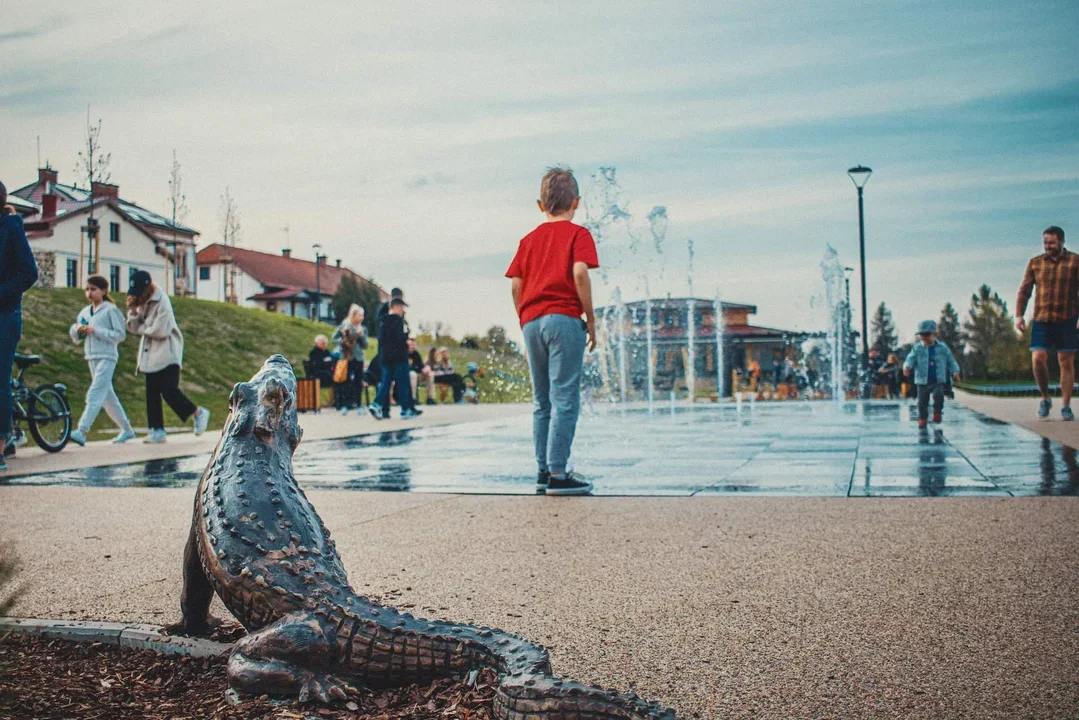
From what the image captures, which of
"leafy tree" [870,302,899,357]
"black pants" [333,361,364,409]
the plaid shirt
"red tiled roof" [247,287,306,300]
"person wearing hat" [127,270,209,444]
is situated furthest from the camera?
"leafy tree" [870,302,899,357]

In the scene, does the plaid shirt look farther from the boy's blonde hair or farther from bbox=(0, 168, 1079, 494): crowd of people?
the boy's blonde hair

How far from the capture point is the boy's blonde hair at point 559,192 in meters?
6.91

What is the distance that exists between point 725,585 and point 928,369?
9.90 m

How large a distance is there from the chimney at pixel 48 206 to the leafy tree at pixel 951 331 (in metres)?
80.4

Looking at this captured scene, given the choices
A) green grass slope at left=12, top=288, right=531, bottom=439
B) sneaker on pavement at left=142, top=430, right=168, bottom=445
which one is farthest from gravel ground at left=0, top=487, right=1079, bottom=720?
green grass slope at left=12, top=288, right=531, bottom=439

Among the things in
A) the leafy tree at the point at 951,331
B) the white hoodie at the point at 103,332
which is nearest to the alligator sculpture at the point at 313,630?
the white hoodie at the point at 103,332

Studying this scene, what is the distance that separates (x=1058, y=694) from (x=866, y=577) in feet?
4.43

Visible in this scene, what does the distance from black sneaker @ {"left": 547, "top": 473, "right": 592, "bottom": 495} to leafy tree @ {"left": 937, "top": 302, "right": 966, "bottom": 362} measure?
9660 centimetres

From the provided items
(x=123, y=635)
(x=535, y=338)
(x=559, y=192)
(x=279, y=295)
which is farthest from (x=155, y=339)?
(x=279, y=295)

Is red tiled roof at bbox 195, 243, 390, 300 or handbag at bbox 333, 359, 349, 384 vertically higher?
red tiled roof at bbox 195, 243, 390, 300

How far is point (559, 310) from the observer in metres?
6.71

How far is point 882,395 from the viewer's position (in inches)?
1206

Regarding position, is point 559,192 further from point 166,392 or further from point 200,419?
point 200,419

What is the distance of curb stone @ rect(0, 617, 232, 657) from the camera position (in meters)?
2.81
